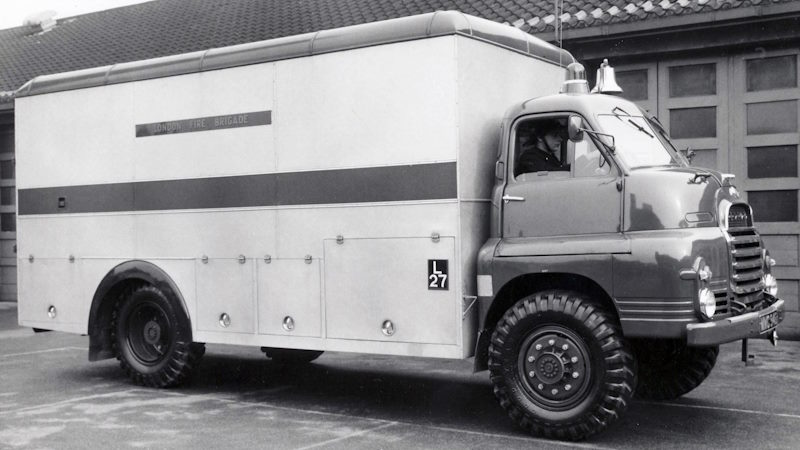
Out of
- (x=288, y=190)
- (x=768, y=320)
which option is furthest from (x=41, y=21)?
(x=768, y=320)

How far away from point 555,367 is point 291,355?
14.3 ft

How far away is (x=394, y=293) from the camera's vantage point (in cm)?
743

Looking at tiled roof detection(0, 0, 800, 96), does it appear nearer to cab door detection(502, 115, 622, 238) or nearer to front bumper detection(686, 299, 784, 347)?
cab door detection(502, 115, 622, 238)

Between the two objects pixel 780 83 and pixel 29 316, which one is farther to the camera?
pixel 780 83

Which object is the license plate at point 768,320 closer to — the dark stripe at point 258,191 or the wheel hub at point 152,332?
the dark stripe at point 258,191

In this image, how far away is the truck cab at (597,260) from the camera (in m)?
6.39

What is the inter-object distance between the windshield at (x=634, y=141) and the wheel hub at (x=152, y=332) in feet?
15.7

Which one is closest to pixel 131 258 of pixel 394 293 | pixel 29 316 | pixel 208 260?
pixel 208 260

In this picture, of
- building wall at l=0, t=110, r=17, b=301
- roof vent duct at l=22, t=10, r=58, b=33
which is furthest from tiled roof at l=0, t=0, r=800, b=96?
building wall at l=0, t=110, r=17, b=301

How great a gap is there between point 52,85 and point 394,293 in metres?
4.73

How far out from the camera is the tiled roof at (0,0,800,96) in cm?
1198

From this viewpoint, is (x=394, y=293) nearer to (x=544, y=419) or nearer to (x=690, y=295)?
(x=544, y=419)

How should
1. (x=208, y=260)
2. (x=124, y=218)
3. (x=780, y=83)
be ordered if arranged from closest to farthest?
(x=208, y=260) < (x=124, y=218) < (x=780, y=83)

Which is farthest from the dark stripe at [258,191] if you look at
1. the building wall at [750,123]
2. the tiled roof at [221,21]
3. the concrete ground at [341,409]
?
the building wall at [750,123]
